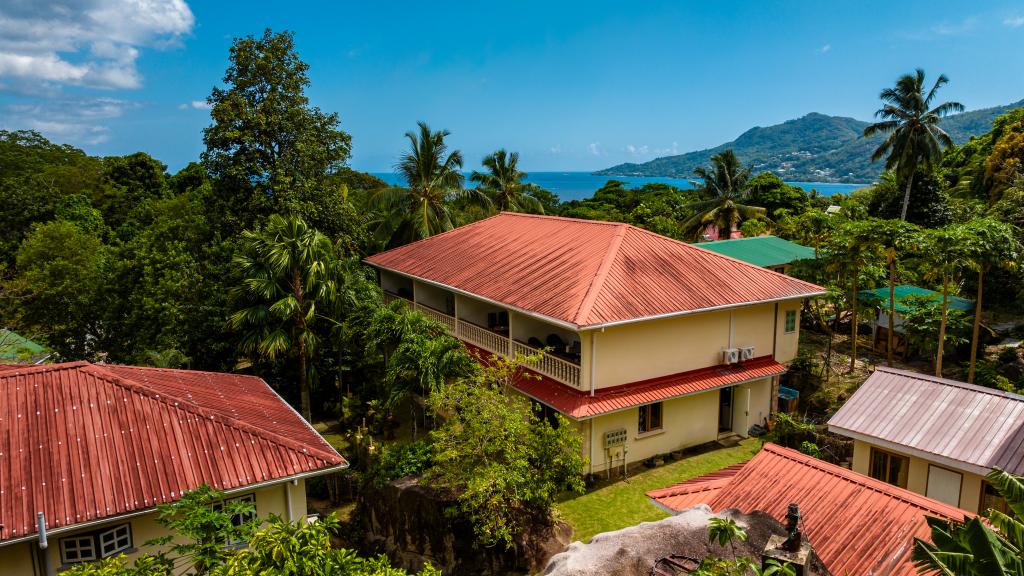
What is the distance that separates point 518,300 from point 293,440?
8.99 metres

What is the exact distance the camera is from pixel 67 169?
5703cm

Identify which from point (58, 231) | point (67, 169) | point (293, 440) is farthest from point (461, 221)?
point (67, 169)

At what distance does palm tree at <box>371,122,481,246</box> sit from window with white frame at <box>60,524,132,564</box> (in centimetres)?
2311

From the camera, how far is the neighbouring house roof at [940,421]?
40.4ft

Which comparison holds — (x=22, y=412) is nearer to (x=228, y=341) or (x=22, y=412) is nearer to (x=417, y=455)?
(x=417, y=455)

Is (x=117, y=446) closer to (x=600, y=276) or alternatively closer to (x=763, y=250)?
(x=600, y=276)

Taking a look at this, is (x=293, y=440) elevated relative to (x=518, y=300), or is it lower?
lower

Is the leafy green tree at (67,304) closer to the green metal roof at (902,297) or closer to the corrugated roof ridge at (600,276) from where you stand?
the corrugated roof ridge at (600,276)

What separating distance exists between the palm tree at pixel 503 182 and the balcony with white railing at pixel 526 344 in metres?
16.6

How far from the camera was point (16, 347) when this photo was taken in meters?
24.8

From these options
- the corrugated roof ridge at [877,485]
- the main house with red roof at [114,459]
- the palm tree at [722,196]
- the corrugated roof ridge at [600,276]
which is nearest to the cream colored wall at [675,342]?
the corrugated roof ridge at [600,276]

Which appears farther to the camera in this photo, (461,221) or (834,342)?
(461,221)

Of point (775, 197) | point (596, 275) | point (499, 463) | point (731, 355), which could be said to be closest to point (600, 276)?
point (596, 275)

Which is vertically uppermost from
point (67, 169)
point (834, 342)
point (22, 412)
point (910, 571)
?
point (67, 169)
